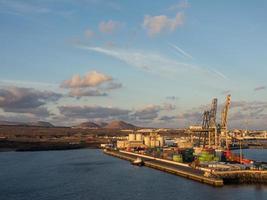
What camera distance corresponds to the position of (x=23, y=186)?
1885 inches

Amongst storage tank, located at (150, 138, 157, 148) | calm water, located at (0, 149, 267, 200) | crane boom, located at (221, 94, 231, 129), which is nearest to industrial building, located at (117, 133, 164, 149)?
storage tank, located at (150, 138, 157, 148)

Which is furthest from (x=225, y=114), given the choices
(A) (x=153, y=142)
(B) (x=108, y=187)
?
(B) (x=108, y=187)

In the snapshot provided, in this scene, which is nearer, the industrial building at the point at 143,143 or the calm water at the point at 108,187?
the calm water at the point at 108,187

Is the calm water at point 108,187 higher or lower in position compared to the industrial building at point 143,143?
lower

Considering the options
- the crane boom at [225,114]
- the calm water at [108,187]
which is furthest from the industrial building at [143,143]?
the calm water at [108,187]

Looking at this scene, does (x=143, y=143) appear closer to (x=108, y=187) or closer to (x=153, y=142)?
(x=153, y=142)

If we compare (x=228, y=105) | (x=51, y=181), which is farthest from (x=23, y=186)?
(x=228, y=105)

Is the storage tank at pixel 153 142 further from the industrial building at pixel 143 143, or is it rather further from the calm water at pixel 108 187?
the calm water at pixel 108 187

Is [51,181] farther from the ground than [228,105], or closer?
closer

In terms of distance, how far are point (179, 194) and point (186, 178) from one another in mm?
11518

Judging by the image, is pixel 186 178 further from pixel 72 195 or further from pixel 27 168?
pixel 27 168

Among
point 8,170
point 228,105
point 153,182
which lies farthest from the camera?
point 228,105

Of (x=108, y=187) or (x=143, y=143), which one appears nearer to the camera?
(x=108, y=187)

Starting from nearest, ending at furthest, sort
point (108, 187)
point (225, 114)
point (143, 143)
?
1. point (108, 187)
2. point (225, 114)
3. point (143, 143)
